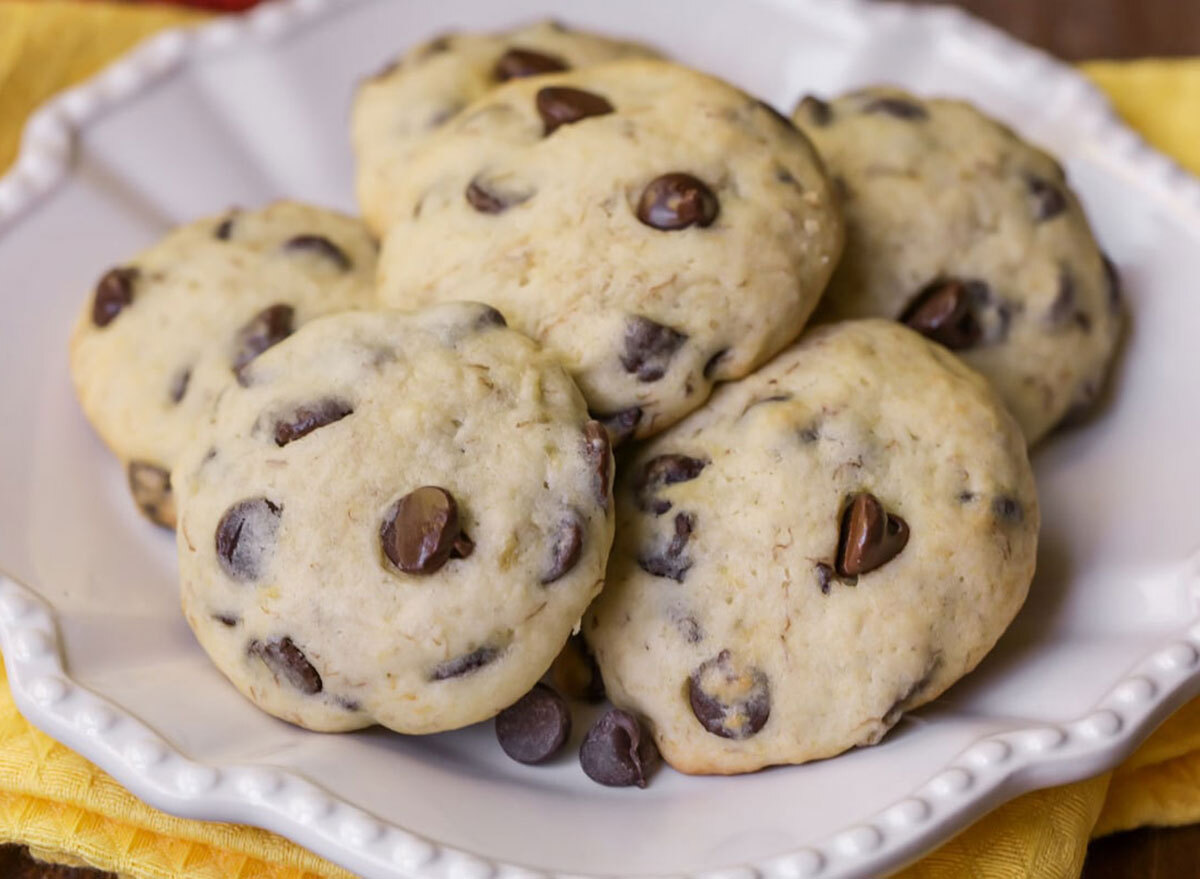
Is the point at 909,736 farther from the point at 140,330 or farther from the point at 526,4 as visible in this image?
the point at 526,4

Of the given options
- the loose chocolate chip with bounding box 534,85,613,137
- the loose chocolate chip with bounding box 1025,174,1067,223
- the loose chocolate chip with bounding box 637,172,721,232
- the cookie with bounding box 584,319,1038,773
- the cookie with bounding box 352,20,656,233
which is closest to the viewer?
the cookie with bounding box 584,319,1038,773

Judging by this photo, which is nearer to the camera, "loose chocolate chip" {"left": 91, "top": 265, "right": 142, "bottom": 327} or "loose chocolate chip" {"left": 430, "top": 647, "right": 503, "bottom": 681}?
"loose chocolate chip" {"left": 430, "top": 647, "right": 503, "bottom": 681}

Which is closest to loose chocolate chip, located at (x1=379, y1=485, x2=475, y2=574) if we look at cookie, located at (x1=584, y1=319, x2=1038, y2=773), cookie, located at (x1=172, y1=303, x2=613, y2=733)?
cookie, located at (x1=172, y1=303, x2=613, y2=733)

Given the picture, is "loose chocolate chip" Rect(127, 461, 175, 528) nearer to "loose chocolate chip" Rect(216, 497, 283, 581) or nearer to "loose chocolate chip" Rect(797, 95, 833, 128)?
"loose chocolate chip" Rect(216, 497, 283, 581)

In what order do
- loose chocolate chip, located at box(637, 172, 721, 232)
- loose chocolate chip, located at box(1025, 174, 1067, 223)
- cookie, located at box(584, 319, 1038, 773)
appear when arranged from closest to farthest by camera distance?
cookie, located at box(584, 319, 1038, 773)
loose chocolate chip, located at box(637, 172, 721, 232)
loose chocolate chip, located at box(1025, 174, 1067, 223)

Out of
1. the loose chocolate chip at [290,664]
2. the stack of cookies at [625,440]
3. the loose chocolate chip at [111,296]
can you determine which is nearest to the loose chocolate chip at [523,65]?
the stack of cookies at [625,440]

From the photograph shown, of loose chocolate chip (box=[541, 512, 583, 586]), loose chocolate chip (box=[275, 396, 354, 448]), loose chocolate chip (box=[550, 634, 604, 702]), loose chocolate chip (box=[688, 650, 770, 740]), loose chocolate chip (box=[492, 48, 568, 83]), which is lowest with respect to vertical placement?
loose chocolate chip (box=[550, 634, 604, 702])

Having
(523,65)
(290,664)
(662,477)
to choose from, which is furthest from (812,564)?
(523,65)

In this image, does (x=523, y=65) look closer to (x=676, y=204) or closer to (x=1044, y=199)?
(x=676, y=204)
